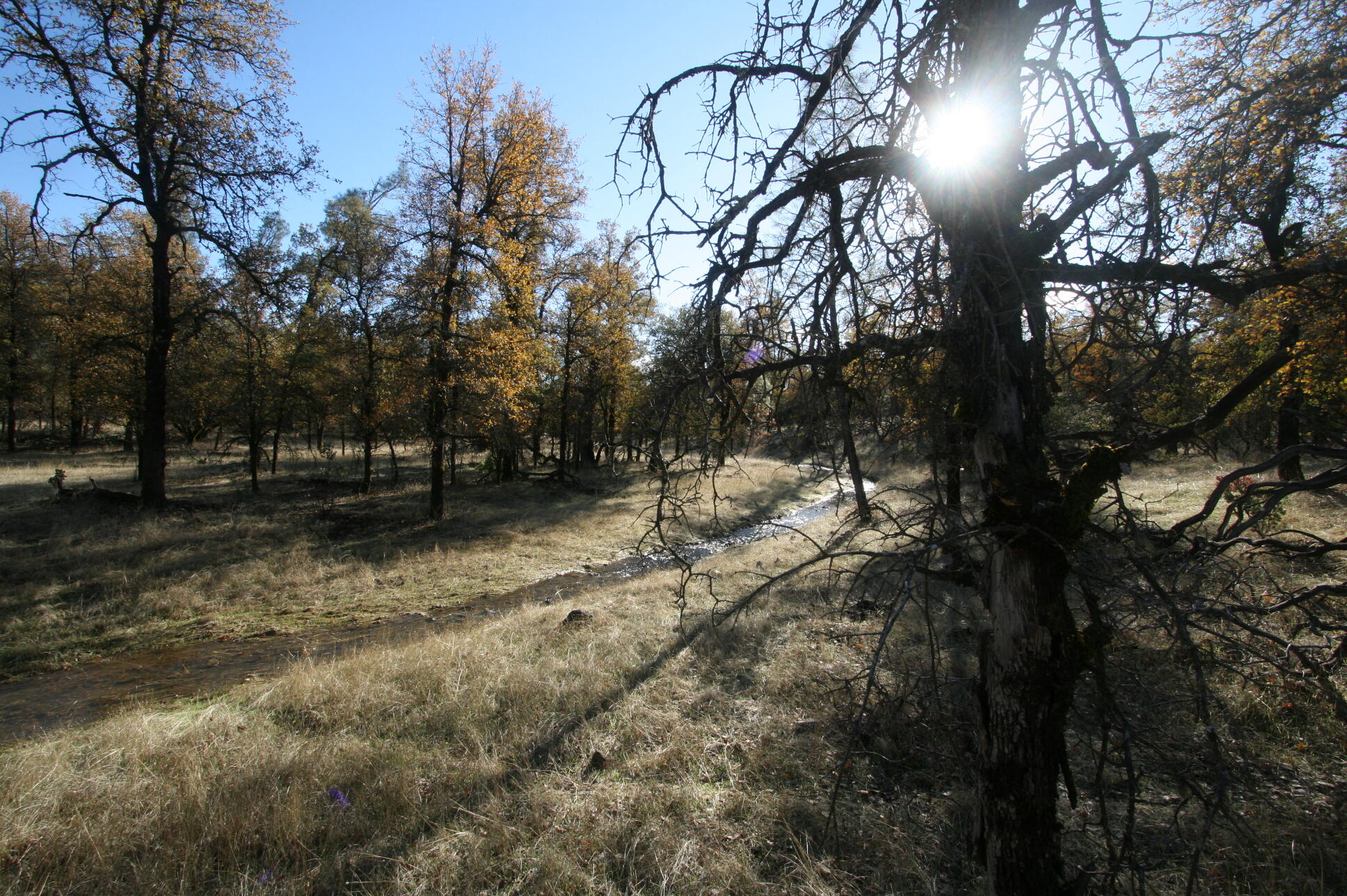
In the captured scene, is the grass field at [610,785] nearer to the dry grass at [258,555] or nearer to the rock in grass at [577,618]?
the rock in grass at [577,618]

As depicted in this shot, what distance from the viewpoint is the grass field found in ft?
11.5

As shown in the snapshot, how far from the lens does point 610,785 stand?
455 centimetres

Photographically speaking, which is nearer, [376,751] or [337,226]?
[376,751]

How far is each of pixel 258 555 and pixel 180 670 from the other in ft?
19.8

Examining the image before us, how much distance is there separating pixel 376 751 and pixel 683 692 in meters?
2.88

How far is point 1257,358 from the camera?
590 centimetres

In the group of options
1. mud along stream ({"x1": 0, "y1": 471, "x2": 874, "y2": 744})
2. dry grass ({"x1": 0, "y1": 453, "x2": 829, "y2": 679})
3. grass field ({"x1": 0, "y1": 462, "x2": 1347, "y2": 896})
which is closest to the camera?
grass field ({"x1": 0, "y1": 462, "x2": 1347, "y2": 896})

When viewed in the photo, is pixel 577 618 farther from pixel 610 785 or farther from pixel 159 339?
pixel 159 339

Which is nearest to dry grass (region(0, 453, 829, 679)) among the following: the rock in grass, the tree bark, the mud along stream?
the mud along stream

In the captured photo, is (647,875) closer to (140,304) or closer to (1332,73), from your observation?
(1332,73)

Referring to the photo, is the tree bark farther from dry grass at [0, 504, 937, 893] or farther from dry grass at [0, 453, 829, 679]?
dry grass at [0, 504, 937, 893]

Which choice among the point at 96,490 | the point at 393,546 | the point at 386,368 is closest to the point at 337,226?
the point at 386,368

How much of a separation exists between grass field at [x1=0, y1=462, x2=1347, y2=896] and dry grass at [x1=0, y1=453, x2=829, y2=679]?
2.26m

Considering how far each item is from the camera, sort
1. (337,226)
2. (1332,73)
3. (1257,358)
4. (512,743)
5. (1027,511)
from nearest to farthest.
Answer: (1027,511) → (1332,73) → (512,743) → (1257,358) → (337,226)
